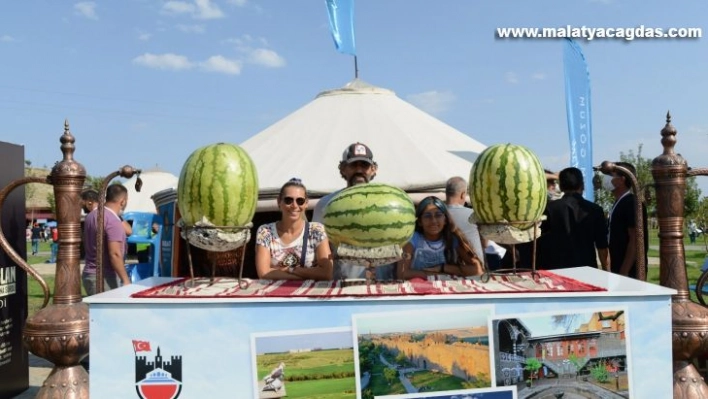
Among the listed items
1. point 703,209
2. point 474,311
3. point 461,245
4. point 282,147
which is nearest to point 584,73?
point 282,147

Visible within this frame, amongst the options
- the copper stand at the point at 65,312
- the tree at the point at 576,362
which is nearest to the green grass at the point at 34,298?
the copper stand at the point at 65,312

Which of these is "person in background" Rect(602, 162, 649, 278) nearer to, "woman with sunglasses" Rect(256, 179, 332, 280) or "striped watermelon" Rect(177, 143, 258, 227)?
"woman with sunglasses" Rect(256, 179, 332, 280)

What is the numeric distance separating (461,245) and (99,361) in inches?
83.2

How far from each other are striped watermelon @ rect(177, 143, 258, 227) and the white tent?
58.3 feet

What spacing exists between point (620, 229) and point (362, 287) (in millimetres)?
3048

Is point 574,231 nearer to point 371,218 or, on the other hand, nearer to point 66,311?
point 371,218

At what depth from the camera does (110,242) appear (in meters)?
5.43

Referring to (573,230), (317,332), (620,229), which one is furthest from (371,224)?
(620,229)

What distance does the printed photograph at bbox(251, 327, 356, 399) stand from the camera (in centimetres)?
270

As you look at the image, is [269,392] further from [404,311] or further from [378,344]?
Answer: [404,311]

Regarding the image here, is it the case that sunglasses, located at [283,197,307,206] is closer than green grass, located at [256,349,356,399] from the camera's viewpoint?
No

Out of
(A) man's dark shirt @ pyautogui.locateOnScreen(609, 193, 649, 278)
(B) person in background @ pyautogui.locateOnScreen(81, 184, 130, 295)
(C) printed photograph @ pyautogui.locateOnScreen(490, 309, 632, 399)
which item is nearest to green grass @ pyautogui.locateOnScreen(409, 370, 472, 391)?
(C) printed photograph @ pyautogui.locateOnScreen(490, 309, 632, 399)

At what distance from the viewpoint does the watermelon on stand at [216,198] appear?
2.87m

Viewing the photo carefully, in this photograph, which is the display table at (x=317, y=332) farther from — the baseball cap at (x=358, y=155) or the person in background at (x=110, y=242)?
the person in background at (x=110, y=242)
